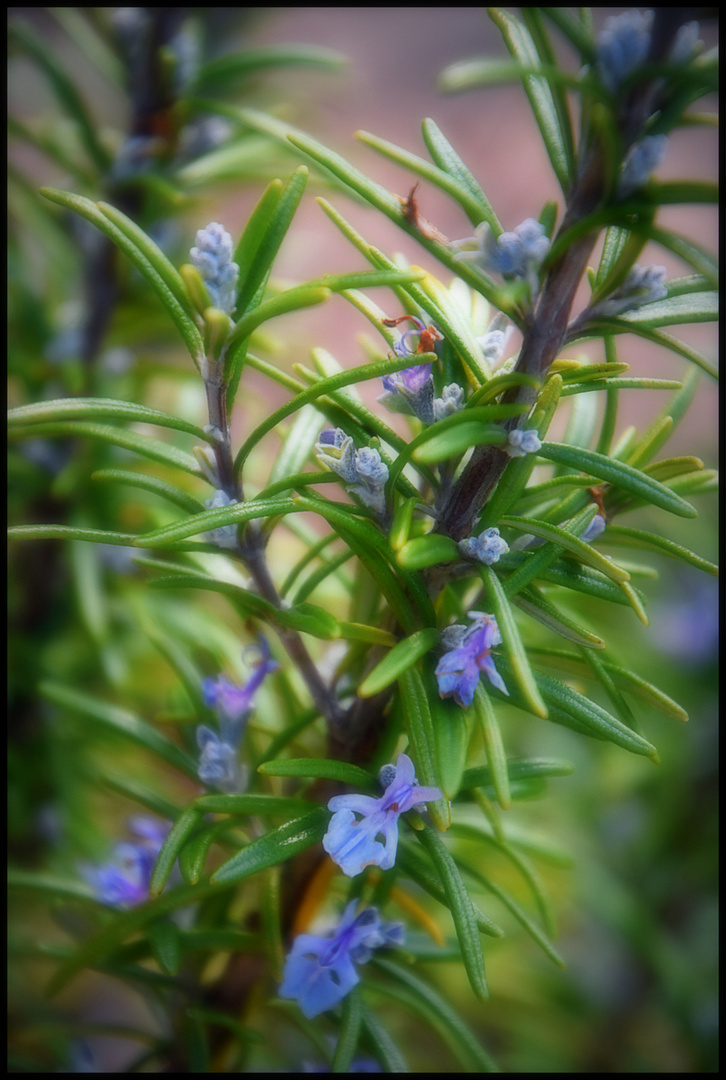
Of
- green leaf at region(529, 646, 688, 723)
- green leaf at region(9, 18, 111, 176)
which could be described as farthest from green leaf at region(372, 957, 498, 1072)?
green leaf at region(9, 18, 111, 176)

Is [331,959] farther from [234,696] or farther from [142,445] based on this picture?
[142,445]

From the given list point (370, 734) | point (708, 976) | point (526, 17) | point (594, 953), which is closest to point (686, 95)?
point (526, 17)

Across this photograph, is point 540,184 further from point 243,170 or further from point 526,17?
point 526,17

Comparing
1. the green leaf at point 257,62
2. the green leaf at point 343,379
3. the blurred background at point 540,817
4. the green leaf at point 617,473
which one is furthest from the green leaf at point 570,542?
the green leaf at point 257,62

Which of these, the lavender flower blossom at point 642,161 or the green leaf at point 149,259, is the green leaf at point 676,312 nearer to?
the lavender flower blossom at point 642,161

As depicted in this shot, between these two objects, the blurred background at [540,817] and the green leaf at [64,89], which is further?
the blurred background at [540,817]

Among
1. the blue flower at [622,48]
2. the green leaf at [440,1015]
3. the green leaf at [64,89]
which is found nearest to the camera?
the blue flower at [622,48]

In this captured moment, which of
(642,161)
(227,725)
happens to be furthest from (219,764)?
(642,161)
